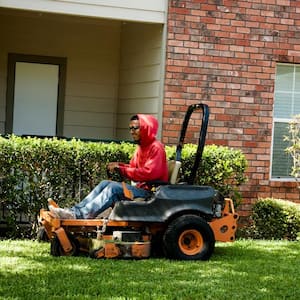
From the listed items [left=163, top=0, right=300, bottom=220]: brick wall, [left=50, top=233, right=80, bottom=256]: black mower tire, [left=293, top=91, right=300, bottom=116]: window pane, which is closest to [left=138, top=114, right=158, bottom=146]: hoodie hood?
[left=50, top=233, right=80, bottom=256]: black mower tire

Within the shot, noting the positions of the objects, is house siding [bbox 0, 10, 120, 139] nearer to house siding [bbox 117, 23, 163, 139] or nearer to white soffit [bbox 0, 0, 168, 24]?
house siding [bbox 117, 23, 163, 139]

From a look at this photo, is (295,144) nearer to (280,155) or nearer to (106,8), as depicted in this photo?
(280,155)

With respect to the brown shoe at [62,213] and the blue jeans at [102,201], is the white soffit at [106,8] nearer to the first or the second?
the blue jeans at [102,201]

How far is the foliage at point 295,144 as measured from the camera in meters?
11.3

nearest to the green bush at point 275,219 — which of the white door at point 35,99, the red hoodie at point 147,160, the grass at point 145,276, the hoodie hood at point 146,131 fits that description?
the grass at point 145,276

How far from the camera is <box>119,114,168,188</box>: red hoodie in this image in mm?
8508

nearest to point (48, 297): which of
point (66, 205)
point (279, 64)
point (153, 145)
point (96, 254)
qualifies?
point (96, 254)

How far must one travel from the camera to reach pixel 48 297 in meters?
6.27

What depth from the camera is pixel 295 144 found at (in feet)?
37.0

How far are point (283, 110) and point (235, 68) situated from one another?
44.7 inches

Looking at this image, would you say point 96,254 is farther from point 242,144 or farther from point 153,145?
point 242,144

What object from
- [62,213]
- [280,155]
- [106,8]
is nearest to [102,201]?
[62,213]

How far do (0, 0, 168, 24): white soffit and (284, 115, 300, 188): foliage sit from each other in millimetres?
2499

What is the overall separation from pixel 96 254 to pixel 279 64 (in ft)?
16.7
